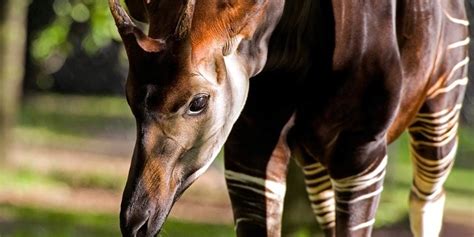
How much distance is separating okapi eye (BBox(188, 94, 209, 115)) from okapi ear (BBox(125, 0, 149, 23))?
36 centimetres

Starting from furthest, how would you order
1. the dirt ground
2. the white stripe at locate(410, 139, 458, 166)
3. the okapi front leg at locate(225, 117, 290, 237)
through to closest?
the dirt ground
the white stripe at locate(410, 139, 458, 166)
the okapi front leg at locate(225, 117, 290, 237)

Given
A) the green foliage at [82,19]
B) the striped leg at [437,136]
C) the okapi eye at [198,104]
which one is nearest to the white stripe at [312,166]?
the striped leg at [437,136]

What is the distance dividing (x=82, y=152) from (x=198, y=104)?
385 inches

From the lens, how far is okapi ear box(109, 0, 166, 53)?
7.19ft

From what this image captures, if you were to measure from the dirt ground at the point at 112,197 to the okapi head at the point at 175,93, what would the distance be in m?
5.50

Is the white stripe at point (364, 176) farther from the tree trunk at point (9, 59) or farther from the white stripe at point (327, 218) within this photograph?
the tree trunk at point (9, 59)

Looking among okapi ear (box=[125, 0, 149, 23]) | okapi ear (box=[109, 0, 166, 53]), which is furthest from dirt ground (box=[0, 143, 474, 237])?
okapi ear (box=[109, 0, 166, 53])

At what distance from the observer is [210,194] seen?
31.9 ft

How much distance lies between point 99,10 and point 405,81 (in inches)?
170

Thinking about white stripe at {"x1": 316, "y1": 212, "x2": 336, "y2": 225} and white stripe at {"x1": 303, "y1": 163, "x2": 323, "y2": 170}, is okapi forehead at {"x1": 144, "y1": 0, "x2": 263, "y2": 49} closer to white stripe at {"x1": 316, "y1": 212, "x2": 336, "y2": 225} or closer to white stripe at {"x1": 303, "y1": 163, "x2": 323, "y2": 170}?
white stripe at {"x1": 303, "y1": 163, "x2": 323, "y2": 170}

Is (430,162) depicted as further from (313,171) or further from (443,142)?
(313,171)

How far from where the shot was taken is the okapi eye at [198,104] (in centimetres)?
224

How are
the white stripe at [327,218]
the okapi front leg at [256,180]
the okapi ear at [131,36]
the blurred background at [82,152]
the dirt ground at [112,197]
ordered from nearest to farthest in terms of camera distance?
the okapi ear at [131,36]
the okapi front leg at [256,180]
the white stripe at [327,218]
the blurred background at [82,152]
the dirt ground at [112,197]

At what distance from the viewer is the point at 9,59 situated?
9.55 meters
